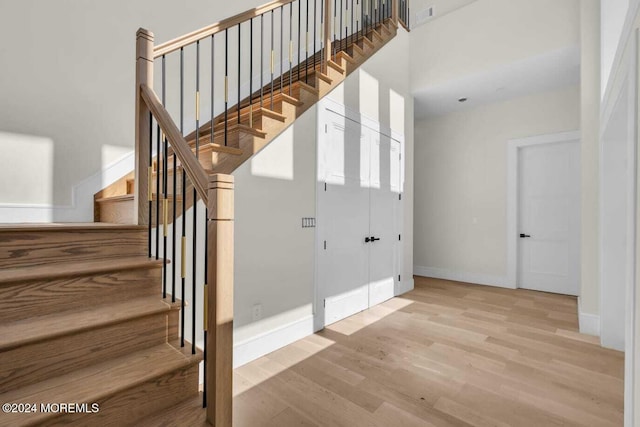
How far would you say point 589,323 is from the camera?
10.4 feet

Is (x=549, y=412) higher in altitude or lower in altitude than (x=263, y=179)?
lower

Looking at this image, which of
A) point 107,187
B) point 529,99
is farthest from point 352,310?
point 529,99

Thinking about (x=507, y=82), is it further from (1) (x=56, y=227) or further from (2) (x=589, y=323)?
(1) (x=56, y=227)

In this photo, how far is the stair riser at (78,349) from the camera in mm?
1251

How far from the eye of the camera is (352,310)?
3.63 meters

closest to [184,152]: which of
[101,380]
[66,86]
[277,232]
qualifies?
[101,380]

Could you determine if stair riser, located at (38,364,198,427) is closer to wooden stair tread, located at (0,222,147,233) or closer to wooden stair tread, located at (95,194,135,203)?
wooden stair tread, located at (0,222,147,233)

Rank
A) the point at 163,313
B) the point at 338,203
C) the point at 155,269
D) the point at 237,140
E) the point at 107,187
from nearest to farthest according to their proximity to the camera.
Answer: the point at 163,313
the point at 155,269
the point at 237,140
the point at 107,187
the point at 338,203

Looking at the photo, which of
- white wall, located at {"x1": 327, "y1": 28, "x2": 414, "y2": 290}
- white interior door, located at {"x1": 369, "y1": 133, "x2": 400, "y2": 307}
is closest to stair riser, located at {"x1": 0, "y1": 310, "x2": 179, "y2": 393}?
white wall, located at {"x1": 327, "y1": 28, "x2": 414, "y2": 290}

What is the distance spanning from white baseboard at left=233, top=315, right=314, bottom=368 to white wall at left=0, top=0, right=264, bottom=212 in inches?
67.9

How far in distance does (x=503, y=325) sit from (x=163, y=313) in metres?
3.30

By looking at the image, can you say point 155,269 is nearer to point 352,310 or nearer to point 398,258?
point 352,310

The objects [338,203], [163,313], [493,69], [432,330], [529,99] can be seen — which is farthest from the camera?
[529,99]

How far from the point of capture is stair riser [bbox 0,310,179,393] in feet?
4.10
